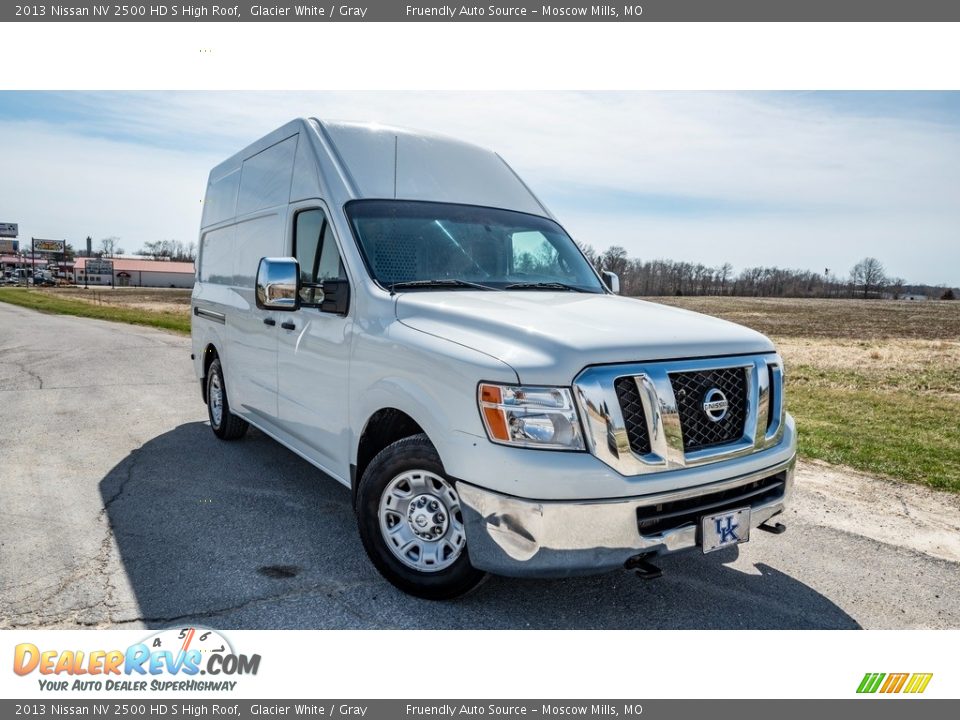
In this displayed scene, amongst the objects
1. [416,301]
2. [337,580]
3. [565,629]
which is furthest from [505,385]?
[337,580]

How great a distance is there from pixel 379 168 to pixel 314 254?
2.37ft

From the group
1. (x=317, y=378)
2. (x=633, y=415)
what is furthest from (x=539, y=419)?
(x=317, y=378)

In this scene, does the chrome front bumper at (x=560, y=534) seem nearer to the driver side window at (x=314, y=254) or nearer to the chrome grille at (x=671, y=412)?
the chrome grille at (x=671, y=412)

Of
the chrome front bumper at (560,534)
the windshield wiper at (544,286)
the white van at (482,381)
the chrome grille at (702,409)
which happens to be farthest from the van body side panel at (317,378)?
→ the chrome grille at (702,409)

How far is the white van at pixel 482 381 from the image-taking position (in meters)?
2.99

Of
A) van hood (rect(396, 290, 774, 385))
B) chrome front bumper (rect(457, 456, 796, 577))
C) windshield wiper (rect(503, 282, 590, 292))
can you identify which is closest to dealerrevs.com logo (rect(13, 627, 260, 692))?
chrome front bumper (rect(457, 456, 796, 577))

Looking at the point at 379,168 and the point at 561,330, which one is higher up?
the point at 379,168

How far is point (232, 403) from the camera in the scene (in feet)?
20.9

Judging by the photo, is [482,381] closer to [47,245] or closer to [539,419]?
[539,419]

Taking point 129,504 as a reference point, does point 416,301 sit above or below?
above

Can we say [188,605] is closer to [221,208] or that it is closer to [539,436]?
[539,436]

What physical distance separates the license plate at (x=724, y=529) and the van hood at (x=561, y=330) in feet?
2.50

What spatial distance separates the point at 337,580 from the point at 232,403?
3078 mm

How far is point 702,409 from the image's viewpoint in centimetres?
327
